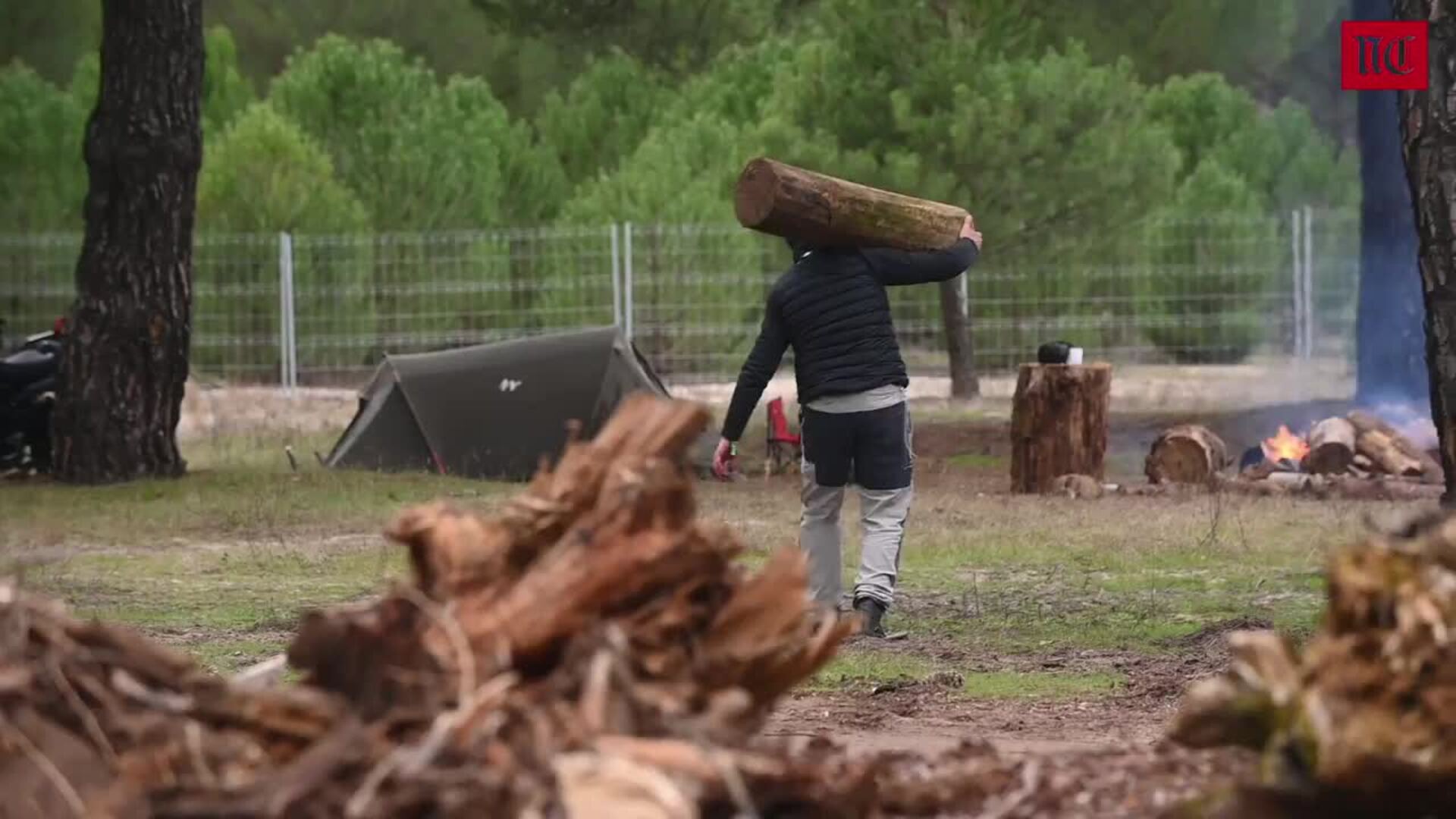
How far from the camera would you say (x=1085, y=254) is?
26.3m

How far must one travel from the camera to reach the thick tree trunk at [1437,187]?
365 inches

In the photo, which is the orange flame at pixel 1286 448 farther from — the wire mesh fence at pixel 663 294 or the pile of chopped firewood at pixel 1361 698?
the pile of chopped firewood at pixel 1361 698

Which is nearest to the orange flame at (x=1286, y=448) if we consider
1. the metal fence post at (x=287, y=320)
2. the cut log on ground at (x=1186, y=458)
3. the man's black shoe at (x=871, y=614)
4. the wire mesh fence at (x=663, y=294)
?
the cut log on ground at (x=1186, y=458)

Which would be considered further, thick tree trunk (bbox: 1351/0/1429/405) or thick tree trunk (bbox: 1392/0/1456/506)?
thick tree trunk (bbox: 1351/0/1429/405)

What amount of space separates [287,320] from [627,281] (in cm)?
387

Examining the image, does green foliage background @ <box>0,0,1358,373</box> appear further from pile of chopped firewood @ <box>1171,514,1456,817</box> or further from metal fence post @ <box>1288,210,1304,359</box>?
pile of chopped firewood @ <box>1171,514,1456,817</box>

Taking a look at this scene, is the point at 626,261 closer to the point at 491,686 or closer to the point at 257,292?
the point at 257,292

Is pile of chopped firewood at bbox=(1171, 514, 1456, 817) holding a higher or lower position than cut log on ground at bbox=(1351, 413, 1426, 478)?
higher

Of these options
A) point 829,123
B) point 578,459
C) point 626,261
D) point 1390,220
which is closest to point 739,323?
point 626,261

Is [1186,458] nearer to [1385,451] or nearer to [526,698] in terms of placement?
[1385,451]

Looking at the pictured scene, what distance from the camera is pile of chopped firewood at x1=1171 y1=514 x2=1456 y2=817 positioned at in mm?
3662

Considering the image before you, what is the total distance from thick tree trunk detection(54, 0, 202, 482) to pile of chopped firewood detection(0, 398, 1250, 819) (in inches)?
498

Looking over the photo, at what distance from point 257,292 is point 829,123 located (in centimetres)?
743

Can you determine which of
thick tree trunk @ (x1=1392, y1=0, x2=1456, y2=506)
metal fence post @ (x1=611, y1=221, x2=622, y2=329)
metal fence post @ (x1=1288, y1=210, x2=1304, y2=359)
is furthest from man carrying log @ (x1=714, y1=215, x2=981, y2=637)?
metal fence post @ (x1=1288, y1=210, x2=1304, y2=359)
